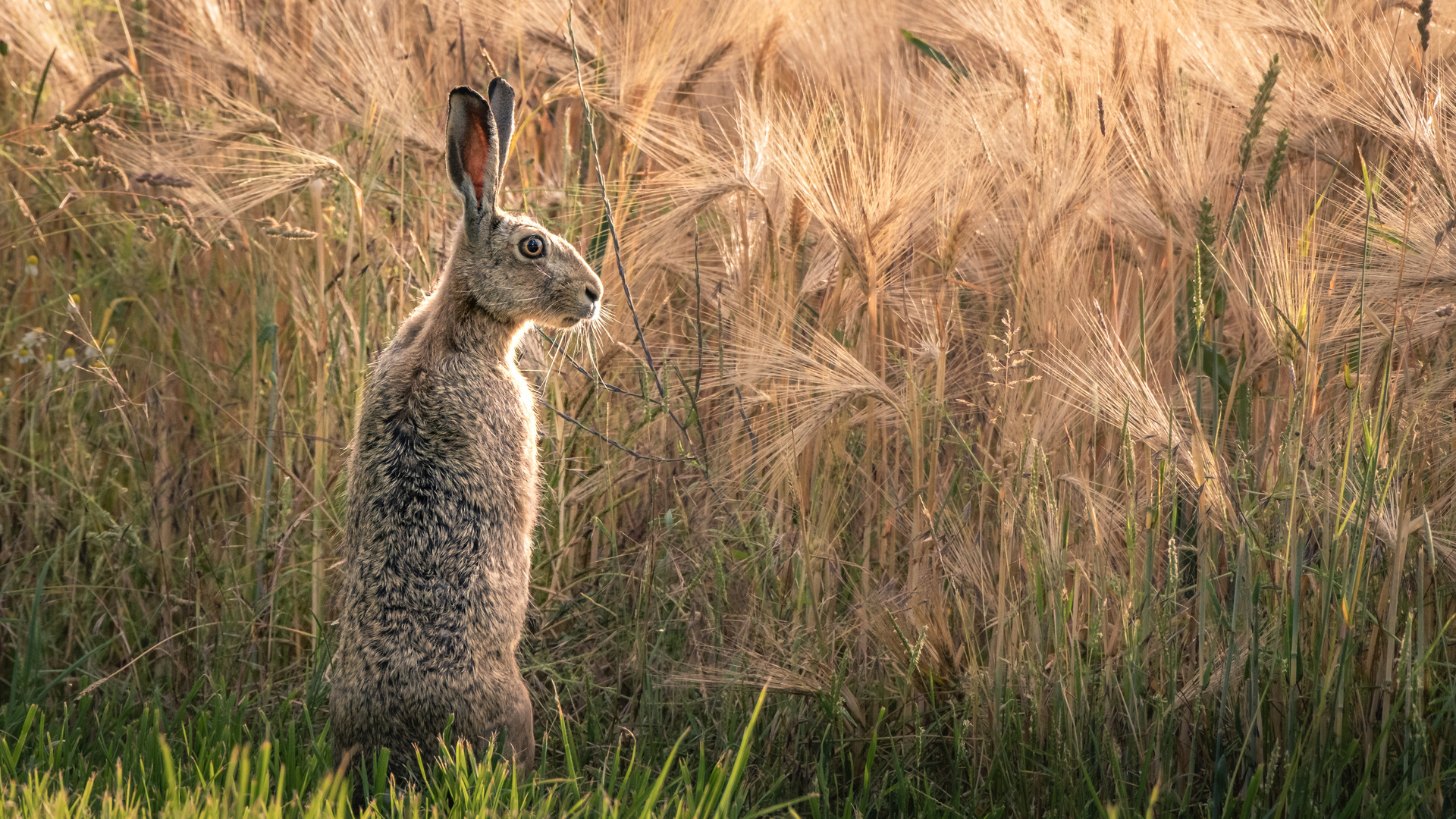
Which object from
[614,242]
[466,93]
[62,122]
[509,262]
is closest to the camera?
[466,93]

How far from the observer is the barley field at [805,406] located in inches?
122

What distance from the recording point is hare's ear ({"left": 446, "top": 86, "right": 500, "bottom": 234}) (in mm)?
3260

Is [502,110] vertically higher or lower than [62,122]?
higher

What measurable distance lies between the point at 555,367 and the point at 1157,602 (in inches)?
78.9

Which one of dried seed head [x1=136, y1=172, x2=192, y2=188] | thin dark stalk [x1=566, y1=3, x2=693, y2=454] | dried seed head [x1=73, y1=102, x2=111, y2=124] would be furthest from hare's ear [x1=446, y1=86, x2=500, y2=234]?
dried seed head [x1=73, y1=102, x2=111, y2=124]

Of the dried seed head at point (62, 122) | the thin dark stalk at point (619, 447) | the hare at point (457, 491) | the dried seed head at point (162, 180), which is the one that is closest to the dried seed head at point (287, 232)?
the dried seed head at point (162, 180)

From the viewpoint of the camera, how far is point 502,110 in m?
3.59

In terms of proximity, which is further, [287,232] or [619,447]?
[287,232]

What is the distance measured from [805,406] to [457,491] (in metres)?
0.93

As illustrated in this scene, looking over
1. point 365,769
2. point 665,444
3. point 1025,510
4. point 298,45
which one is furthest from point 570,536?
point 298,45

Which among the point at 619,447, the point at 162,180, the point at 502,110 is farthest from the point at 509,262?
the point at 162,180

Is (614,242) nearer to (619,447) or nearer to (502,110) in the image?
(502,110)

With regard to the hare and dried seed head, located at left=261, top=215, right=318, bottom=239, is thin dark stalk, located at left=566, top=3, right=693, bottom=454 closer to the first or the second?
the hare

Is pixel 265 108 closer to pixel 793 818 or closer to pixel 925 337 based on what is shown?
pixel 925 337
